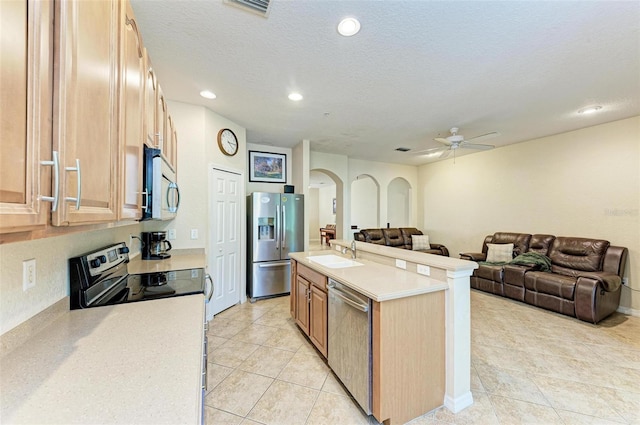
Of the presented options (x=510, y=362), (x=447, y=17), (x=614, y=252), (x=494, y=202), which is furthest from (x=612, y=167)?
(x=447, y=17)

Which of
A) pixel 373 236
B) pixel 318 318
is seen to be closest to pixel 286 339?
pixel 318 318

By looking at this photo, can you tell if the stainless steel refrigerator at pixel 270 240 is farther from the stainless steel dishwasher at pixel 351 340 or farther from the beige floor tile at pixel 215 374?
the stainless steel dishwasher at pixel 351 340

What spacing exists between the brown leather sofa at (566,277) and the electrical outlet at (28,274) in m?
4.99

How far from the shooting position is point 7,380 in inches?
29.7

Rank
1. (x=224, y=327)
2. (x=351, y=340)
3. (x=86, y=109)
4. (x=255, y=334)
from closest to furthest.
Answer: (x=86, y=109) < (x=351, y=340) < (x=255, y=334) < (x=224, y=327)

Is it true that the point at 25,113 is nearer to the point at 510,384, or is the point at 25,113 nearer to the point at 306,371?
the point at 306,371

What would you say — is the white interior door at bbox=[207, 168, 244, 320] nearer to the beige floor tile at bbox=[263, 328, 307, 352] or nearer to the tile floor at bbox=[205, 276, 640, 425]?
the tile floor at bbox=[205, 276, 640, 425]

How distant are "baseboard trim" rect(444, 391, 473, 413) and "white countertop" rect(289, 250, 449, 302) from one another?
79 cm

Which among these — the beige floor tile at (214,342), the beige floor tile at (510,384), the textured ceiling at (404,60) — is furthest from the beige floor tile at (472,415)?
the textured ceiling at (404,60)

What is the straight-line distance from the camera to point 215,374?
2.17 meters

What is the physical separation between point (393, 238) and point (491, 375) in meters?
4.10

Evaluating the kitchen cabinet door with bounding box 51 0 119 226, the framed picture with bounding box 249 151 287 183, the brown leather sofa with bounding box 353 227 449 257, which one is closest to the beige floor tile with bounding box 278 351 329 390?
the kitchen cabinet door with bounding box 51 0 119 226

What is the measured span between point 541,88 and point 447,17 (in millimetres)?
1781

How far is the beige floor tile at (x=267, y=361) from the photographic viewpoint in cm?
224
